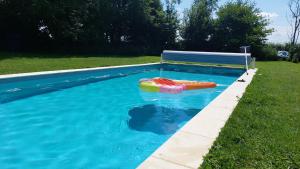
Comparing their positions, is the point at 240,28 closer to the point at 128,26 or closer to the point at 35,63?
the point at 128,26

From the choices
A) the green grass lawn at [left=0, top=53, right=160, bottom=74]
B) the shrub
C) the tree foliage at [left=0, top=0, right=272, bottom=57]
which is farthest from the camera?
the shrub

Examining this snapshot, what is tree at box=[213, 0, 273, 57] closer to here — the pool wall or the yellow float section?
the pool wall

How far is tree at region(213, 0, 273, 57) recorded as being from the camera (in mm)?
24141

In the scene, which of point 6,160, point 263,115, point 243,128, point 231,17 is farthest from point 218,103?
point 231,17

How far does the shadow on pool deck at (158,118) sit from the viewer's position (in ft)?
17.2

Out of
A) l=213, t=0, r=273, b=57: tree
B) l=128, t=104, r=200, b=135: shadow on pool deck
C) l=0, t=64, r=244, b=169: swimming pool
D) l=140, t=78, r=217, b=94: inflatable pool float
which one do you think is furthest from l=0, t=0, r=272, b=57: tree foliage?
l=128, t=104, r=200, b=135: shadow on pool deck

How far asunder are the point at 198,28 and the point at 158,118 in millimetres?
21026

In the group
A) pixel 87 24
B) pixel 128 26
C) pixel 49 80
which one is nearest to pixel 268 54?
pixel 128 26

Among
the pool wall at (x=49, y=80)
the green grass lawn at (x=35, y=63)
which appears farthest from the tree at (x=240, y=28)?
the green grass lawn at (x=35, y=63)

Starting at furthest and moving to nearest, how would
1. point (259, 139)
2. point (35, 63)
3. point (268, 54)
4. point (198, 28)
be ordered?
1. point (198, 28)
2. point (268, 54)
3. point (35, 63)
4. point (259, 139)

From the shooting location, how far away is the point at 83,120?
5527 mm

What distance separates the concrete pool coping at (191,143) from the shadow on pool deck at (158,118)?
38.9 inches

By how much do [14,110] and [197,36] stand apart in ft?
71.0

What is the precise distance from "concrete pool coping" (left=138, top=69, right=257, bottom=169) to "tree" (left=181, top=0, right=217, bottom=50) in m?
21.6
